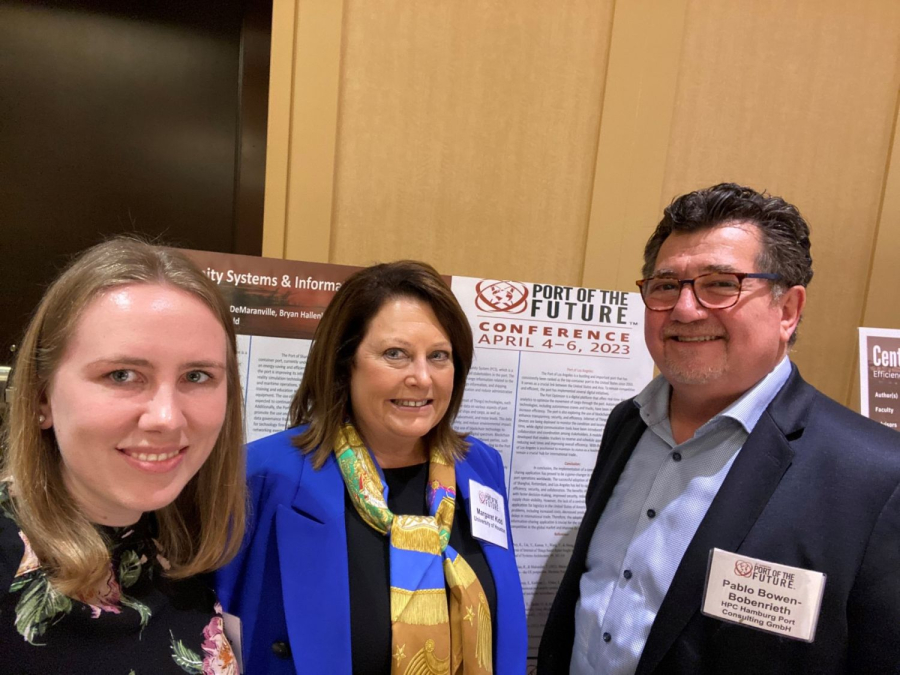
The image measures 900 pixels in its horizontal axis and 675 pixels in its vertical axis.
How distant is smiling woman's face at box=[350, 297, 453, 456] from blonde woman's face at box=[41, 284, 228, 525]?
62 centimetres

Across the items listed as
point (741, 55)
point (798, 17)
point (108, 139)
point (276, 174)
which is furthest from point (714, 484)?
point (108, 139)

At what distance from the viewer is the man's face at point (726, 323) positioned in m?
1.37

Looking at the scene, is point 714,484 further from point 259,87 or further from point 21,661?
point 259,87

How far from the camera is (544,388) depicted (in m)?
2.16

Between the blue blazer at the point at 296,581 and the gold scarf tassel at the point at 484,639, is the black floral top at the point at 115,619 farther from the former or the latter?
the gold scarf tassel at the point at 484,639

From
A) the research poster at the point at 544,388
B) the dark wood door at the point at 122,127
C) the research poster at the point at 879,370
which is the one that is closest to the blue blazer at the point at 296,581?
the research poster at the point at 544,388

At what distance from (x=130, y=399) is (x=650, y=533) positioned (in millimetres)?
1365

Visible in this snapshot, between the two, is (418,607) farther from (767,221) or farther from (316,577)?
(767,221)

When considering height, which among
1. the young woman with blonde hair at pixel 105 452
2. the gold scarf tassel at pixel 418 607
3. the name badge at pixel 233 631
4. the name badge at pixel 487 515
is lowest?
the gold scarf tassel at pixel 418 607

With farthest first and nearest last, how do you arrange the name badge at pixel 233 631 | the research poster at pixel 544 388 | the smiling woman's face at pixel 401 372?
1. the research poster at pixel 544 388
2. the smiling woman's face at pixel 401 372
3. the name badge at pixel 233 631

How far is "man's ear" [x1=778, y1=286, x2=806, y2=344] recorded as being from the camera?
1.39 metres

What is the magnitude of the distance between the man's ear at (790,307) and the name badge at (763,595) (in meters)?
0.64

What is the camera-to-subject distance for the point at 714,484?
4.51 feet

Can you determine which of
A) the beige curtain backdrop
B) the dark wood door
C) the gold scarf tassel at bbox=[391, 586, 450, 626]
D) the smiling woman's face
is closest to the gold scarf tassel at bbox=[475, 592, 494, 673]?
the gold scarf tassel at bbox=[391, 586, 450, 626]
